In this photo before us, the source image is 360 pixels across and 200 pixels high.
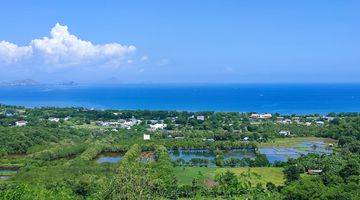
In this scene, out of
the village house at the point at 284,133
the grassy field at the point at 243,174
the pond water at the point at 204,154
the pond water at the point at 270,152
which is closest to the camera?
the grassy field at the point at 243,174

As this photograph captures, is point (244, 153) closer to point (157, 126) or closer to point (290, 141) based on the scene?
point (290, 141)

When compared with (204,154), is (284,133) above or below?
above

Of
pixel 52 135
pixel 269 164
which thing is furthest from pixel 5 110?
pixel 269 164

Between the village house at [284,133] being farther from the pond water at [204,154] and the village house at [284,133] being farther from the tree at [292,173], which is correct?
the tree at [292,173]

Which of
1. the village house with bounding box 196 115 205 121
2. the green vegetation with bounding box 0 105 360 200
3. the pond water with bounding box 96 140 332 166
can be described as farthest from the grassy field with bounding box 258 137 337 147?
the village house with bounding box 196 115 205 121

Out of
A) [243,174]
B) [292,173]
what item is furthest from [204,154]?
[292,173]

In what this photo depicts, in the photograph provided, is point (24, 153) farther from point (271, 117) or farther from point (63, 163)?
point (271, 117)

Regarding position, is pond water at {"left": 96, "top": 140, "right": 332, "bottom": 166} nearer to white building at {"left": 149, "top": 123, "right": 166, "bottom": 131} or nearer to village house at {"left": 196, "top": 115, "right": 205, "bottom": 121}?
white building at {"left": 149, "top": 123, "right": 166, "bottom": 131}

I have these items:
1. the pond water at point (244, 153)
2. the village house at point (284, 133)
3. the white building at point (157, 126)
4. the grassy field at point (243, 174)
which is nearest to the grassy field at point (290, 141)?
the pond water at point (244, 153)
